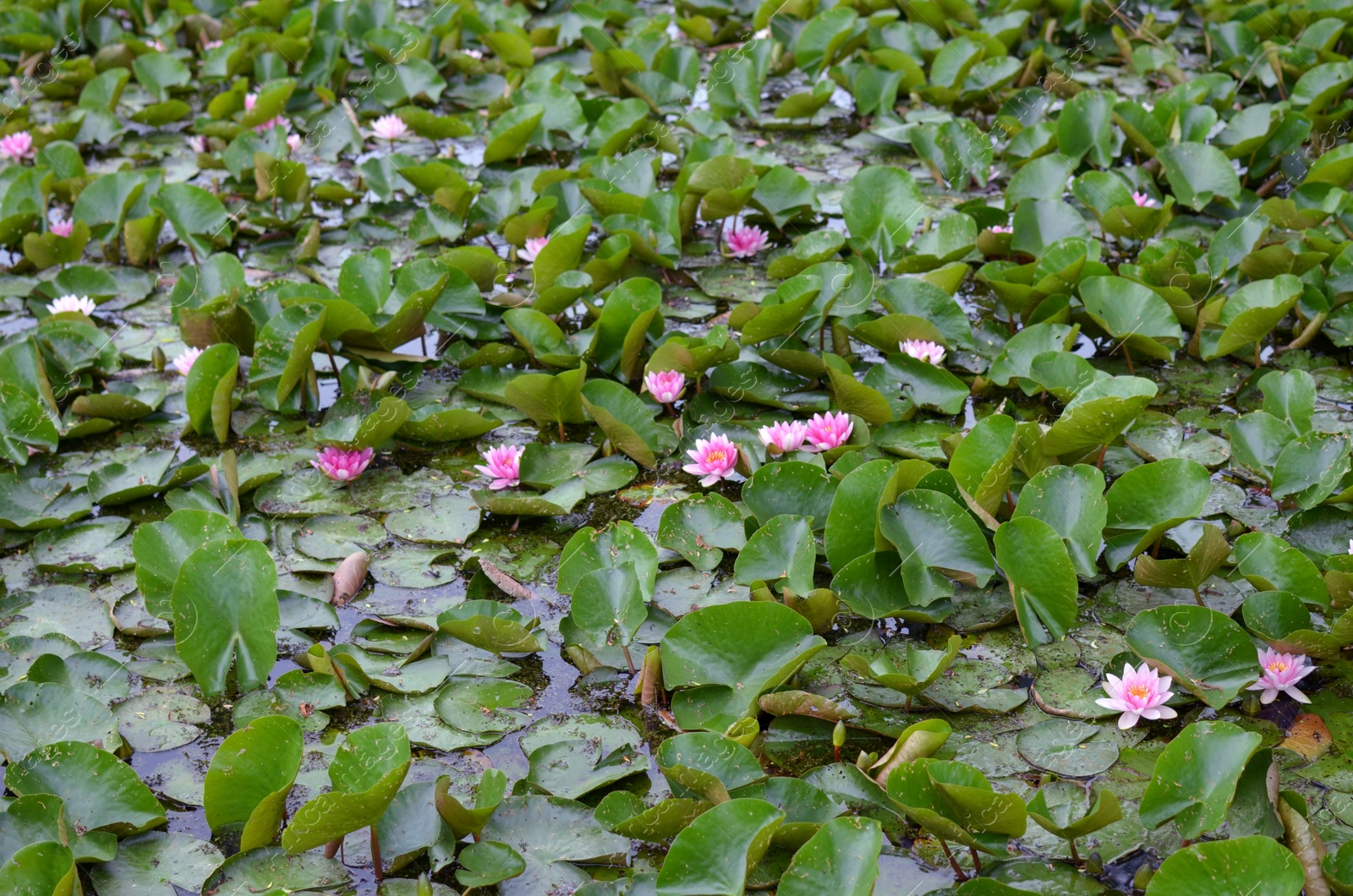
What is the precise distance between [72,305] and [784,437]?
83.5 inches

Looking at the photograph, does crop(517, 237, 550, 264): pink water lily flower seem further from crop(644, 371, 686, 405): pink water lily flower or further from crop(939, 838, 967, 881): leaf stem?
crop(939, 838, 967, 881): leaf stem

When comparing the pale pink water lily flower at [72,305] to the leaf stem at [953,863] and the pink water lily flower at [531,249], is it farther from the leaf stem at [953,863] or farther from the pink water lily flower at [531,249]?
the leaf stem at [953,863]

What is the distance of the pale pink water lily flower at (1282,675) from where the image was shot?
184 centimetres

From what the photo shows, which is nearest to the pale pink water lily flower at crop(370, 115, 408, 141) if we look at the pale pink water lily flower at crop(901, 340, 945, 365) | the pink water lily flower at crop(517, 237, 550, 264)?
the pink water lily flower at crop(517, 237, 550, 264)

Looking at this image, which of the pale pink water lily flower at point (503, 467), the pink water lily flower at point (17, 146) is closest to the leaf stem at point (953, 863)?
the pale pink water lily flower at point (503, 467)

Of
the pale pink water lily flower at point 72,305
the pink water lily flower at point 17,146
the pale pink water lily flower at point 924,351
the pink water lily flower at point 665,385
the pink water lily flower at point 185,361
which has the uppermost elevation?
the pink water lily flower at point 17,146

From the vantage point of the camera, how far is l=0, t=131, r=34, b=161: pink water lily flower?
13.7 ft

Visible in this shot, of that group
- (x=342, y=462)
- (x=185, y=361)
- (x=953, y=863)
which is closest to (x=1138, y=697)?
(x=953, y=863)

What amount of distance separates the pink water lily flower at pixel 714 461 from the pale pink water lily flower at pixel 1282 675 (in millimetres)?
1080

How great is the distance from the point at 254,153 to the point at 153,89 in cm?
127

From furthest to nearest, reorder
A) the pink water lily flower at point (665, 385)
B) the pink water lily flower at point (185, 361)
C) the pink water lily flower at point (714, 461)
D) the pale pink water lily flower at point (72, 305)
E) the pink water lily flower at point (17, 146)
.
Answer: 1. the pink water lily flower at point (17, 146)
2. the pale pink water lily flower at point (72, 305)
3. the pink water lily flower at point (185, 361)
4. the pink water lily flower at point (665, 385)
5. the pink water lily flower at point (714, 461)

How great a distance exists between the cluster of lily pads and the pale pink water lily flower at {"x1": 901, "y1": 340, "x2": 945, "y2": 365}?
1 cm

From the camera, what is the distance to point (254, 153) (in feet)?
12.5

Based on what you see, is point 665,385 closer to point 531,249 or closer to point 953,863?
point 531,249
